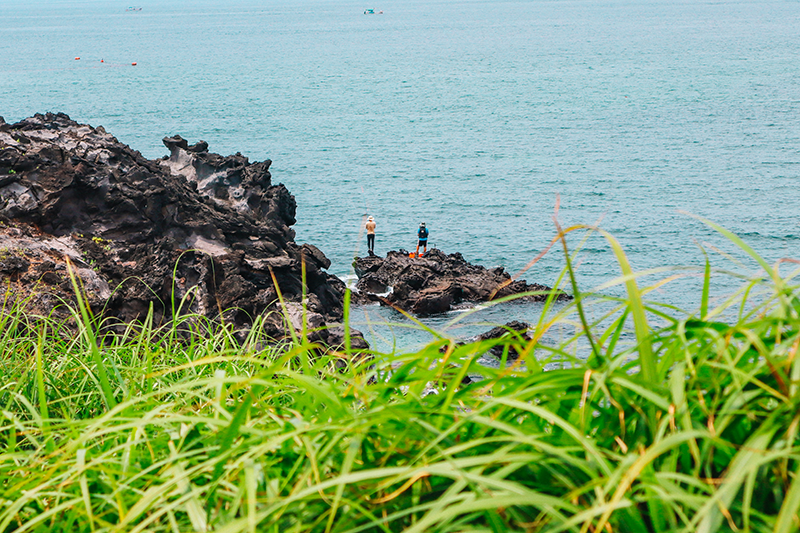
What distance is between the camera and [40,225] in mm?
16344

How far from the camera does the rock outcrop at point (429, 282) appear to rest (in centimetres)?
2891

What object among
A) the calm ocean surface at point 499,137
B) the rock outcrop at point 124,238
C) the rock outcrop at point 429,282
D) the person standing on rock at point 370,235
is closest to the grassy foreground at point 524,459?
the calm ocean surface at point 499,137

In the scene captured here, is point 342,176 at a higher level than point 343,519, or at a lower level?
lower

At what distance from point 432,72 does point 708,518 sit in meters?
144

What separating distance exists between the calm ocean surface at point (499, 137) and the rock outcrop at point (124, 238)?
227 inches

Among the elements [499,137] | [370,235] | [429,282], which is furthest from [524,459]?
[499,137]

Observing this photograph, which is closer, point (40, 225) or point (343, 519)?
point (343, 519)

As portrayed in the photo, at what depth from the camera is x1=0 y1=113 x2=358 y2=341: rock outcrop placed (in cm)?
1402

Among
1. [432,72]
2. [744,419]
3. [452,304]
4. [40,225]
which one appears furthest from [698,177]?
[432,72]

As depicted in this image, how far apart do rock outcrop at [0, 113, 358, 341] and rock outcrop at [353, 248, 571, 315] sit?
603 centimetres

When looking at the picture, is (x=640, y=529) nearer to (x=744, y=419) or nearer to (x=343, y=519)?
(x=744, y=419)

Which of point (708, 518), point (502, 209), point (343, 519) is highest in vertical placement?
point (708, 518)

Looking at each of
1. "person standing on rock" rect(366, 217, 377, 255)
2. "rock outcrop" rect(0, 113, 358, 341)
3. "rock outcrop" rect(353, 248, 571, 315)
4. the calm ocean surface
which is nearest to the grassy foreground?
the calm ocean surface

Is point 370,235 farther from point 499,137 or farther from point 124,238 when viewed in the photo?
point 499,137
